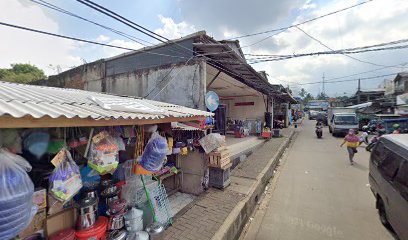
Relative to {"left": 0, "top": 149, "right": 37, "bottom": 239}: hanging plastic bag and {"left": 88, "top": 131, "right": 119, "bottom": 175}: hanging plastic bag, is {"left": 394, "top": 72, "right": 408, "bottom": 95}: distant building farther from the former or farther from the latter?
{"left": 0, "top": 149, "right": 37, "bottom": 239}: hanging plastic bag

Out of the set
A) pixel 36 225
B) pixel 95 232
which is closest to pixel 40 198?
pixel 36 225

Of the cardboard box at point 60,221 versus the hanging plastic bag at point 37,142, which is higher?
the hanging plastic bag at point 37,142

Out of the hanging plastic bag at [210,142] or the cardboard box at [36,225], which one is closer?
the cardboard box at [36,225]

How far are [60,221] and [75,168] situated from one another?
1.03 m

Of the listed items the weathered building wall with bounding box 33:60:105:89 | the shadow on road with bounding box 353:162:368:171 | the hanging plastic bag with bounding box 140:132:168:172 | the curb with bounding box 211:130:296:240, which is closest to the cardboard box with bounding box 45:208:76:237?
the hanging plastic bag with bounding box 140:132:168:172

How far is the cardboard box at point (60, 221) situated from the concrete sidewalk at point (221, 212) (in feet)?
5.23

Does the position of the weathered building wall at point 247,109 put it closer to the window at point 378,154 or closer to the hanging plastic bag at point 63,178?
the window at point 378,154

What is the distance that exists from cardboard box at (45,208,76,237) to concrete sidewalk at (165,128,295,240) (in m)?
1.60

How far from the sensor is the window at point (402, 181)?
318 cm

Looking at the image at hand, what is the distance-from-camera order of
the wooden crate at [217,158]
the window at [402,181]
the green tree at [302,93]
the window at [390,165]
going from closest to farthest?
the window at [402,181] → the window at [390,165] → the wooden crate at [217,158] → the green tree at [302,93]

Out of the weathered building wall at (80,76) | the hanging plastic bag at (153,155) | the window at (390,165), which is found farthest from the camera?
the weathered building wall at (80,76)

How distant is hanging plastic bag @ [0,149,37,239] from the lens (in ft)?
5.66

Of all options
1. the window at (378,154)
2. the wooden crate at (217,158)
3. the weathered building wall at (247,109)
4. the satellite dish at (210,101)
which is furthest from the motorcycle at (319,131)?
the wooden crate at (217,158)

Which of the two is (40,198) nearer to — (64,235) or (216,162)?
(64,235)
